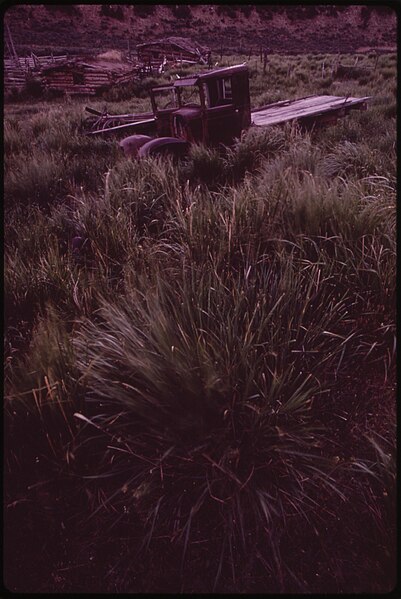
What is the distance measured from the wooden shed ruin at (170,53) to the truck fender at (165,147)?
24.0m

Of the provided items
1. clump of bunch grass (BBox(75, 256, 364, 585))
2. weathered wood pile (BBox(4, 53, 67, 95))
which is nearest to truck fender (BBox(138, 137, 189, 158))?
clump of bunch grass (BBox(75, 256, 364, 585))

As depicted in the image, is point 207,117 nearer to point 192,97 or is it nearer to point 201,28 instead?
point 192,97

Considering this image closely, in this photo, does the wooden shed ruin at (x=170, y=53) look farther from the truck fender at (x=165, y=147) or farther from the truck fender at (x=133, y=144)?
the truck fender at (x=165, y=147)

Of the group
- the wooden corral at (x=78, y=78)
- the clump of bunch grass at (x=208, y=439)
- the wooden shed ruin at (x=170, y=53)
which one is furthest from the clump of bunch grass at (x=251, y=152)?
the wooden shed ruin at (x=170, y=53)

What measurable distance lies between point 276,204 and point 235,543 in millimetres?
2227

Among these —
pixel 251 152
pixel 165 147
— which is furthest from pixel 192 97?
pixel 251 152

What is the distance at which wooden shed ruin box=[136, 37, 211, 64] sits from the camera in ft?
89.4

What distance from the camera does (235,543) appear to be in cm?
136

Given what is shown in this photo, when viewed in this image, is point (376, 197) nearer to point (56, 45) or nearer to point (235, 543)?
point (235, 543)

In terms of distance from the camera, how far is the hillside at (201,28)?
3669cm

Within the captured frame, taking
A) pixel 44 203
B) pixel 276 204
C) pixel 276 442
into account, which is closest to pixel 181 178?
pixel 44 203

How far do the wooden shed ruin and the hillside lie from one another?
8.16 metres

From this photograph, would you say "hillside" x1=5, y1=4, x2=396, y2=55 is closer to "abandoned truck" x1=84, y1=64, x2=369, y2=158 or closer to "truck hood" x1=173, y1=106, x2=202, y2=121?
"abandoned truck" x1=84, y1=64, x2=369, y2=158

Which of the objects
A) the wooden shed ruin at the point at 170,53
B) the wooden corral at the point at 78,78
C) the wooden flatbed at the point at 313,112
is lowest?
the wooden flatbed at the point at 313,112
